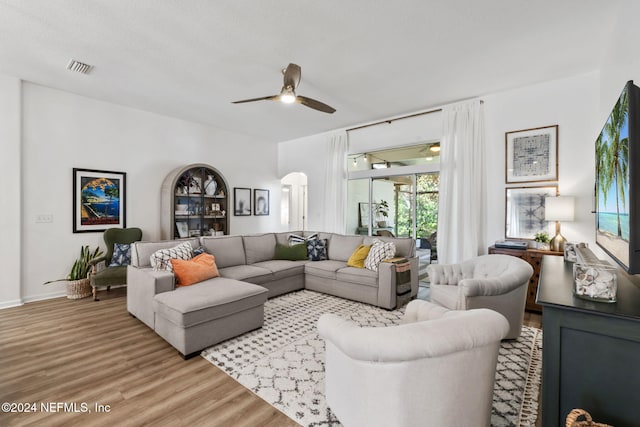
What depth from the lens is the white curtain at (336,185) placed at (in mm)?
6070

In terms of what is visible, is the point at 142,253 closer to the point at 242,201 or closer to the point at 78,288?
the point at 78,288

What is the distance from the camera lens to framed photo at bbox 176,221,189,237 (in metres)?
5.31

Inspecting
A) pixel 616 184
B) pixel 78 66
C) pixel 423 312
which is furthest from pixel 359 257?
pixel 78 66

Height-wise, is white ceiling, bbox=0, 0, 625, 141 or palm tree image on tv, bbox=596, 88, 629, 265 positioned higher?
white ceiling, bbox=0, 0, 625, 141

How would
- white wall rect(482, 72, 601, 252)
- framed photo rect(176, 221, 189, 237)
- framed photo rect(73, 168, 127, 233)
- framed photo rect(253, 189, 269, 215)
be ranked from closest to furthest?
white wall rect(482, 72, 601, 252) < framed photo rect(73, 168, 127, 233) < framed photo rect(176, 221, 189, 237) < framed photo rect(253, 189, 269, 215)

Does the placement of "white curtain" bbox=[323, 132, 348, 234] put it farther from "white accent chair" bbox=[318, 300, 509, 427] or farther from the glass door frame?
"white accent chair" bbox=[318, 300, 509, 427]

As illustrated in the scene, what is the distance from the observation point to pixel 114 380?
2191mm

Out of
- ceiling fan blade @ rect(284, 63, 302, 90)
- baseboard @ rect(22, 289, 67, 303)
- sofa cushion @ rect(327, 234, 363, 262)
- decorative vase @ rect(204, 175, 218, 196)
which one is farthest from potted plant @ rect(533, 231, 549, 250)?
baseboard @ rect(22, 289, 67, 303)

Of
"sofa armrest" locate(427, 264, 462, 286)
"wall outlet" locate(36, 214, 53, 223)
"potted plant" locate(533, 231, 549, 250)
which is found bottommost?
"sofa armrest" locate(427, 264, 462, 286)

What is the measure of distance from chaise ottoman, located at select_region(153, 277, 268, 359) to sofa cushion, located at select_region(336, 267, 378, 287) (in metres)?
1.37

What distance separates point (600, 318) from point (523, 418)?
3.30 feet

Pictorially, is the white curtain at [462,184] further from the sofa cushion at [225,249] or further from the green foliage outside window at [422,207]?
the sofa cushion at [225,249]

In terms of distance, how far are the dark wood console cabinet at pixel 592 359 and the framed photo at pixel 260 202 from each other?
6.06 meters

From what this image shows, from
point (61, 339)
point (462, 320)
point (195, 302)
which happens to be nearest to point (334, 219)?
point (195, 302)
